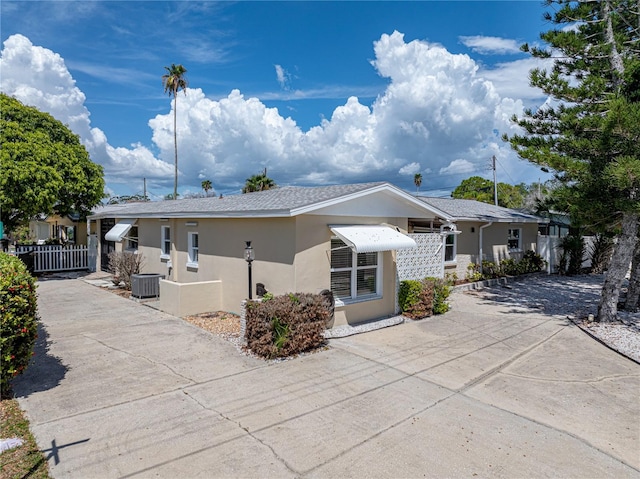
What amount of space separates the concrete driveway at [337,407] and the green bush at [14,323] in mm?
609

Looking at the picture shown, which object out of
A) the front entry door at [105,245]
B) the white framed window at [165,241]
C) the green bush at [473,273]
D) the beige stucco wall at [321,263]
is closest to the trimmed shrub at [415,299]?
the beige stucco wall at [321,263]

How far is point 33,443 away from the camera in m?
5.08

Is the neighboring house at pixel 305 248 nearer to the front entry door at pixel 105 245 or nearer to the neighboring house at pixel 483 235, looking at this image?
the neighboring house at pixel 483 235

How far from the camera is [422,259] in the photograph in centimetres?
1381

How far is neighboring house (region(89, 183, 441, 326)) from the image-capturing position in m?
10.4

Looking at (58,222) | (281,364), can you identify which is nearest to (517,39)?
(281,364)

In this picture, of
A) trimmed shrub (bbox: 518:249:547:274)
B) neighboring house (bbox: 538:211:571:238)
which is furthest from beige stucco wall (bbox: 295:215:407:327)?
neighboring house (bbox: 538:211:571:238)

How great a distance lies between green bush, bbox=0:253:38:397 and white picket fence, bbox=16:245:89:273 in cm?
1900

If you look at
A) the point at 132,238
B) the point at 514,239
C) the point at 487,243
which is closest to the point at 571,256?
the point at 514,239

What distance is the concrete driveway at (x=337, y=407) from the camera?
16.0 feet

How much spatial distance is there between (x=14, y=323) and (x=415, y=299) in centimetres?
1048

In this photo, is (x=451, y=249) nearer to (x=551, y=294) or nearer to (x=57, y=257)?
(x=551, y=294)

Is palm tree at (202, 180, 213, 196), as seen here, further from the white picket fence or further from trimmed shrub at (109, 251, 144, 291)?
trimmed shrub at (109, 251, 144, 291)

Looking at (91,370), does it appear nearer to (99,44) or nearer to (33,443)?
(33,443)
